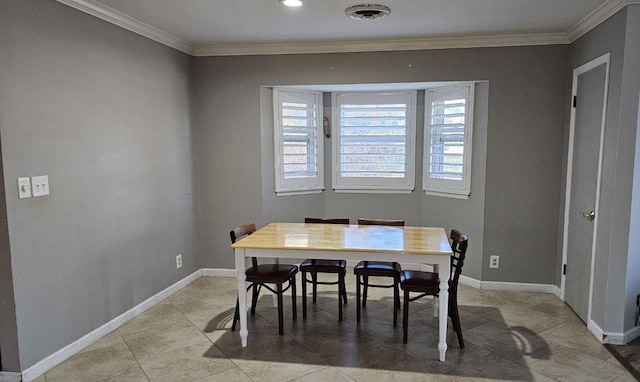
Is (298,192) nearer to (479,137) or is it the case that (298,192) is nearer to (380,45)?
(380,45)

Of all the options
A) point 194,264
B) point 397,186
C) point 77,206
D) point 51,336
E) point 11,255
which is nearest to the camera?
point 11,255

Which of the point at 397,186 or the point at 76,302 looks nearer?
the point at 76,302

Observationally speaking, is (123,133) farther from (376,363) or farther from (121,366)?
(376,363)

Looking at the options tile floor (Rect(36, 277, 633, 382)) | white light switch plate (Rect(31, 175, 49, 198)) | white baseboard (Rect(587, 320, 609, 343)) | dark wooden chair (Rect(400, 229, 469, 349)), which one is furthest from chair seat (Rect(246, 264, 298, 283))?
white baseboard (Rect(587, 320, 609, 343))

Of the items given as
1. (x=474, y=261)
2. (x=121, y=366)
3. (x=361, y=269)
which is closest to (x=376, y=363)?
(x=361, y=269)

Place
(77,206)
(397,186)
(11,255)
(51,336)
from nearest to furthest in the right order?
(11,255) → (51,336) → (77,206) → (397,186)

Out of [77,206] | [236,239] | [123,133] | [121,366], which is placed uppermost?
[123,133]

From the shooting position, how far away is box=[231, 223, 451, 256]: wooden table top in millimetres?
2840

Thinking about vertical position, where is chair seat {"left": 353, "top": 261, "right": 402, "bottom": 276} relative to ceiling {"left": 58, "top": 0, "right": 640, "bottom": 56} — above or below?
below

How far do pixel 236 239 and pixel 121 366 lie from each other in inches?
44.3

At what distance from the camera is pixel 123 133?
342 cm

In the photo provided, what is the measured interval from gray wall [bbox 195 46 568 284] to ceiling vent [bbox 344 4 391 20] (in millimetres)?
985

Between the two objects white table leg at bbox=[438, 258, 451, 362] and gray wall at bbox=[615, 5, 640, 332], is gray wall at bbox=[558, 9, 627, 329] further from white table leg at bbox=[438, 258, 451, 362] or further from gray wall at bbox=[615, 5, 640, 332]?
white table leg at bbox=[438, 258, 451, 362]

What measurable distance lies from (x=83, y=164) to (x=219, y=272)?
2096 millimetres
